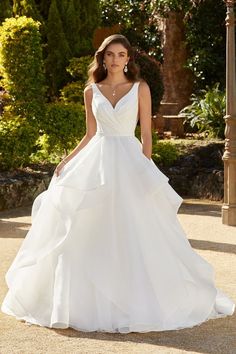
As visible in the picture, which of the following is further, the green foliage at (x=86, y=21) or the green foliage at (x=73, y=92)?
the green foliage at (x=86, y=21)

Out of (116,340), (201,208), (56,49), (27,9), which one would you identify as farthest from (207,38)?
(116,340)

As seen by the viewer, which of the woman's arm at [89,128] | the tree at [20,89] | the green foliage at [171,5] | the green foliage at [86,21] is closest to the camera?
the woman's arm at [89,128]

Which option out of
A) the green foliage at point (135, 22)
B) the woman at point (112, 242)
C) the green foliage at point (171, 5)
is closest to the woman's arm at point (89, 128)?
the woman at point (112, 242)

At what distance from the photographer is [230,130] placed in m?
10.2

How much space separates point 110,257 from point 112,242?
93 millimetres

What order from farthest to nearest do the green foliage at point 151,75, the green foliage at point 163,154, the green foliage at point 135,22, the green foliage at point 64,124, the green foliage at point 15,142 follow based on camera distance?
1. the green foliage at point 135,22
2. the green foliage at point 151,75
3. the green foliage at point 163,154
4. the green foliage at point 64,124
5. the green foliage at point 15,142

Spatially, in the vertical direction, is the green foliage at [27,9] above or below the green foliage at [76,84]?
above

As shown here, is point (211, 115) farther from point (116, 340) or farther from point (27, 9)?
point (116, 340)

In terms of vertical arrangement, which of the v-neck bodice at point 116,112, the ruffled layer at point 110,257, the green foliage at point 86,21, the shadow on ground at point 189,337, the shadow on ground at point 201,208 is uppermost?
the green foliage at point 86,21

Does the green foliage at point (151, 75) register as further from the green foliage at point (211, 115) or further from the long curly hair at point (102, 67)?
the long curly hair at point (102, 67)

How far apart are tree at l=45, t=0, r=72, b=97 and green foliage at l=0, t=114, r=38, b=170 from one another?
8.90 ft

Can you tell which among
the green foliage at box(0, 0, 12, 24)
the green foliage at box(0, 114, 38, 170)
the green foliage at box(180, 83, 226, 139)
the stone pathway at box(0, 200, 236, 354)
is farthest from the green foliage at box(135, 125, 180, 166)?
the stone pathway at box(0, 200, 236, 354)

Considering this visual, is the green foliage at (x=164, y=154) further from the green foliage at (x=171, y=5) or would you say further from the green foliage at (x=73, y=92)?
the green foliage at (x=171, y=5)

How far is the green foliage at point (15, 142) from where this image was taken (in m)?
12.1
